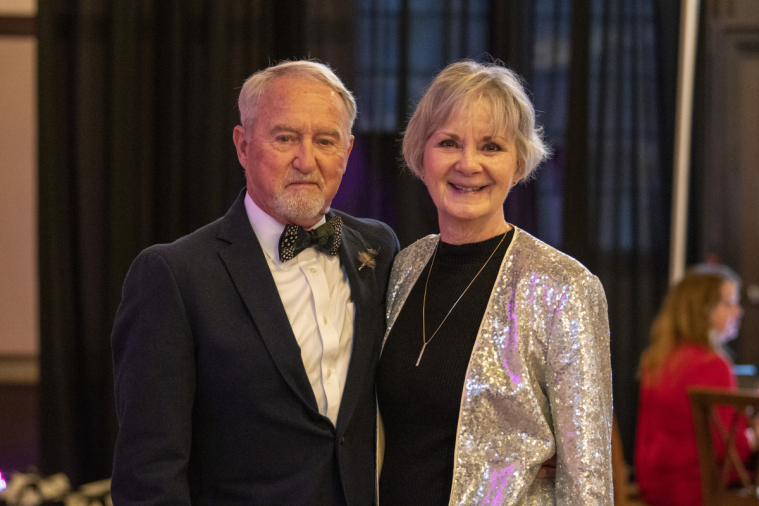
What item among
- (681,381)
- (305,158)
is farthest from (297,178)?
(681,381)

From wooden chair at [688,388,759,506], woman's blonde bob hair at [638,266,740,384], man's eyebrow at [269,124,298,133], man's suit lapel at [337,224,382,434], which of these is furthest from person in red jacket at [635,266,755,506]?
man's eyebrow at [269,124,298,133]

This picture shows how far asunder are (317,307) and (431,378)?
0.31 meters

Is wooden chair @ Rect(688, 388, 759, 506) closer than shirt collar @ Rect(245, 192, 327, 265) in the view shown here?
No

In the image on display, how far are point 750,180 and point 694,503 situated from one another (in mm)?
2286

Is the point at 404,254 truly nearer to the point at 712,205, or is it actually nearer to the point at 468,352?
the point at 468,352

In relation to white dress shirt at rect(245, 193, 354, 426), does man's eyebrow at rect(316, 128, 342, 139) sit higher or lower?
higher

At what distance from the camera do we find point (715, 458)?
2.93 meters

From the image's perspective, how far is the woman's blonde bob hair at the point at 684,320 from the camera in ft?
10.5

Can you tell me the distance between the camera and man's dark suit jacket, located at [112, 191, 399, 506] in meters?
1.45

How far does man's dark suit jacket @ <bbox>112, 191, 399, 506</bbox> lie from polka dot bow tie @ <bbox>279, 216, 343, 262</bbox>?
6cm

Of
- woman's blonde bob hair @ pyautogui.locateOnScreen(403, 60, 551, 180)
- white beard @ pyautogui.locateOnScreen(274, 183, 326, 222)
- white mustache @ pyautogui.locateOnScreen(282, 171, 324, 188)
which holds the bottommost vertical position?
white beard @ pyautogui.locateOnScreen(274, 183, 326, 222)

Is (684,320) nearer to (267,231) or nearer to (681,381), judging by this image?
(681,381)

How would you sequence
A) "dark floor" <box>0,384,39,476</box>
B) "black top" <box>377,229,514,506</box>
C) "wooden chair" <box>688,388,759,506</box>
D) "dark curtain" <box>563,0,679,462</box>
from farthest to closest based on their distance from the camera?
"dark curtain" <box>563,0,679,462</box>, "dark floor" <box>0,384,39,476</box>, "wooden chair" <box>688,388,759,506</box>, "black top" <box>377,229,514,506</box>

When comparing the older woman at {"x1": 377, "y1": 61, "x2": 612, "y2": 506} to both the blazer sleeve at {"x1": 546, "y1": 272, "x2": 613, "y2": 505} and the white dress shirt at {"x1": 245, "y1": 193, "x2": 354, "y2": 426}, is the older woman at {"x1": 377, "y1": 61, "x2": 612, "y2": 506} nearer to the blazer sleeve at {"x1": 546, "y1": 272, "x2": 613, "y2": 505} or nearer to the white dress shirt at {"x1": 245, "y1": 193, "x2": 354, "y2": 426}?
the blazer sleeve at {"x1": 546, "y1": 272, "x2": 613, "y2": 505}
